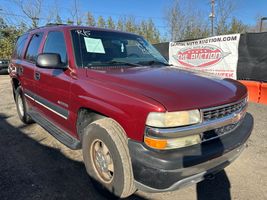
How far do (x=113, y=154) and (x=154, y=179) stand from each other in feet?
1.63

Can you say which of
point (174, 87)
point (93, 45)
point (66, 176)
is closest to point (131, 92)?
point (174, 87)

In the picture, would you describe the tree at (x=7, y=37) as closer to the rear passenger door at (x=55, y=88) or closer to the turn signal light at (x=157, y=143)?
the rear passenger door at (x=55, y=88)

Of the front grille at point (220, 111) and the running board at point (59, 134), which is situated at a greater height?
the front grille at point (220, 111)

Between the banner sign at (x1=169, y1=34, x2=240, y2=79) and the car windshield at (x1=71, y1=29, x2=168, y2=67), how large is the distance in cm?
384

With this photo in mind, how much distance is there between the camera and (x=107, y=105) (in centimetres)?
248

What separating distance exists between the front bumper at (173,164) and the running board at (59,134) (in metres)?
1.17

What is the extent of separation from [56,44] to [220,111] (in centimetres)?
255

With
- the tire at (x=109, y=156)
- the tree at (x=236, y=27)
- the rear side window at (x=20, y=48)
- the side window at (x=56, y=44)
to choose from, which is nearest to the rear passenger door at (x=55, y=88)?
the side window at (x=56, y=44)

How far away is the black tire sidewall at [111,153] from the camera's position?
235 centimetres

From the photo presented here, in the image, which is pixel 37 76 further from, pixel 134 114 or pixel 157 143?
pixel 157 143

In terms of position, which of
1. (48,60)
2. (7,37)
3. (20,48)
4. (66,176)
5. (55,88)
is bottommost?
(66,176)

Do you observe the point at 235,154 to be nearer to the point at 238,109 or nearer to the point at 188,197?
the point at 238,109

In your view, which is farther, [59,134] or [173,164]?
[59,134]

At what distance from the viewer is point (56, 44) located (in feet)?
12.1
